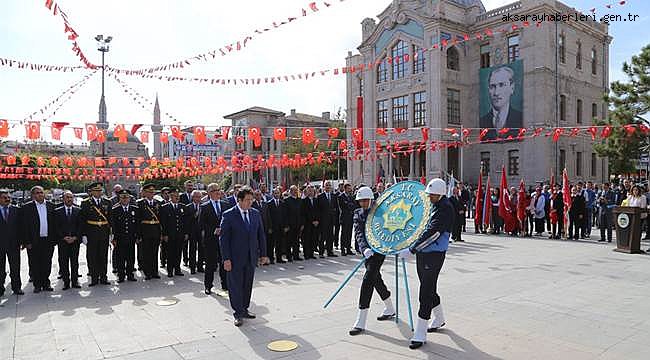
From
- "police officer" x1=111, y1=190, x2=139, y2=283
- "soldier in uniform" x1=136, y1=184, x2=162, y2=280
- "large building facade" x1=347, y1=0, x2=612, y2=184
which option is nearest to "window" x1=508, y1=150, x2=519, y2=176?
"large building facade" x1=347, y1=0, x2=612, y2=184

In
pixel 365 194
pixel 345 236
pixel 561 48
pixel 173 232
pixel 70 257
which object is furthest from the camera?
pixel 561 48

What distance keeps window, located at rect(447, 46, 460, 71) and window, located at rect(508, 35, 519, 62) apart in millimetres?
3734

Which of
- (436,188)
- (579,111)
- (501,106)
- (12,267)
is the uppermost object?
(501,106)

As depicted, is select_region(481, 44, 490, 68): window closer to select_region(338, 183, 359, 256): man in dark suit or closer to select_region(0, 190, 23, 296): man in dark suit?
select_region(338, 183, 359, 256): man in dark suit

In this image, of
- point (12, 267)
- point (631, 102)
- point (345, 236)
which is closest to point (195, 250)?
point (12, 267)

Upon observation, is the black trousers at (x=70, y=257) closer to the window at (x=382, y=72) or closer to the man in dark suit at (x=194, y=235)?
the man in dark suit at (x=194, y=235)

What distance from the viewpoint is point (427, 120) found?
35031 millimetres

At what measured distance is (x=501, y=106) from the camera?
33844mm

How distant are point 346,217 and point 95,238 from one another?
21.1ft

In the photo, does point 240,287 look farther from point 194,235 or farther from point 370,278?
point 194,235

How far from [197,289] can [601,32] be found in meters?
39.6

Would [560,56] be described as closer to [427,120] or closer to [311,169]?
[427,120]

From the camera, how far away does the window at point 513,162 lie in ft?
110

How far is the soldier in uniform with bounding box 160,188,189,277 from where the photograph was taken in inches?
405
